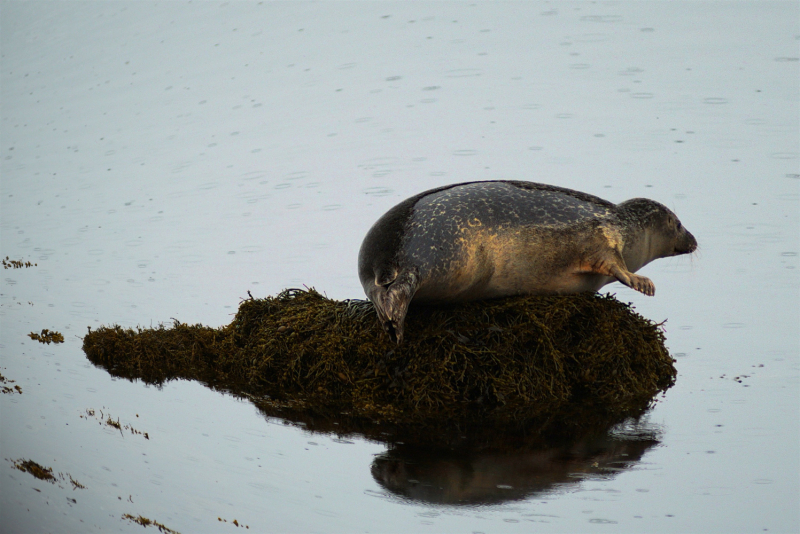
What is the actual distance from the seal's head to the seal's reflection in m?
2.06

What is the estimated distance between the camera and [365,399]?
18.6 feet

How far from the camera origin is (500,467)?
15.1ft

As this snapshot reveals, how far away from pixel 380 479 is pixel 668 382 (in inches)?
104

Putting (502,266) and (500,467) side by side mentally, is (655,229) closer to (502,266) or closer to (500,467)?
(502,266)

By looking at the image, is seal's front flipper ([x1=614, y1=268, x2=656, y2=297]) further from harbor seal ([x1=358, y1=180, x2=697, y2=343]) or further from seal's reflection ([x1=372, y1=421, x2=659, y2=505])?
seal's reflection ([x1=372, y1=421, x2=659, y2=505])

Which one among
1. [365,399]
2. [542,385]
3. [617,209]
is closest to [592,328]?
[542,385]

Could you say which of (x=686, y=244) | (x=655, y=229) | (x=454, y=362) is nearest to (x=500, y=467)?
(x=454, y=362)

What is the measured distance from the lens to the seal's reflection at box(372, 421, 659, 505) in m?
4.29

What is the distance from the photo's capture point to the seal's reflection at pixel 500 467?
169 inches

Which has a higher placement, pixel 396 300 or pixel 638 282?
pixel 396 300

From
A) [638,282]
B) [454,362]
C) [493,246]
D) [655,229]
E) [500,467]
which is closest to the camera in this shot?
[500,467]

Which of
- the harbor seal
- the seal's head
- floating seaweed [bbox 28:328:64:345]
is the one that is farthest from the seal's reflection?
floating seaweed [bbox 28:328:64:345]

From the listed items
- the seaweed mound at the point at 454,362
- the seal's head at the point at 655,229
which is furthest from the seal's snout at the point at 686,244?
the seaweed mound at the point at 454,362

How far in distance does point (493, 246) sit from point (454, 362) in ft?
2.77
